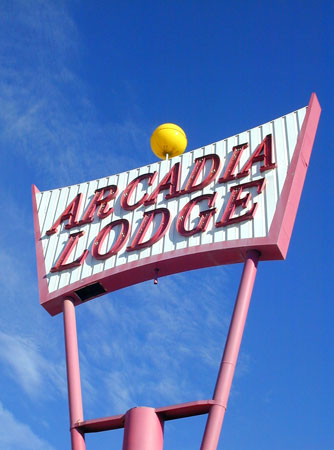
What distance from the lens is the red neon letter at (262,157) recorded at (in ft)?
47.0

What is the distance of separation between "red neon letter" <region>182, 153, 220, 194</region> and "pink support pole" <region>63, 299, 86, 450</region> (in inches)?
122

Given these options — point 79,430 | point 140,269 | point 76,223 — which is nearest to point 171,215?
point 140,269

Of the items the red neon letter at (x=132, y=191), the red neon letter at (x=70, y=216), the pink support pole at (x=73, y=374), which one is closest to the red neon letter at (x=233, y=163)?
the red neon letter at (x=132, y=191)

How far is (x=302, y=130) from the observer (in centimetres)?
1434

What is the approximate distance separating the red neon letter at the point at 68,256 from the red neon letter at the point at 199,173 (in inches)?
89.1

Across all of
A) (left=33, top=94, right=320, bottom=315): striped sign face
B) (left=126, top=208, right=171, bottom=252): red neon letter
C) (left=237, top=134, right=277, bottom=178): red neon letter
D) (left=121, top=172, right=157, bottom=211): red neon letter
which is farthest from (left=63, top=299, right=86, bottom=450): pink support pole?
(left=237, top=134, right=277, bottom=178): red neon letter

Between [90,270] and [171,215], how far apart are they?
1.80 meters

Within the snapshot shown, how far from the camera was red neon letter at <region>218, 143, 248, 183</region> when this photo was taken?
48.3 feet

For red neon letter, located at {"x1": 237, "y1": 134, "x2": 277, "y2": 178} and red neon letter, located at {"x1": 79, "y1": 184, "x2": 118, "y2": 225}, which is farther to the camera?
red neon letter, located at {"x1": 79, "y1": 184, "x2": 118, "y2": 225}

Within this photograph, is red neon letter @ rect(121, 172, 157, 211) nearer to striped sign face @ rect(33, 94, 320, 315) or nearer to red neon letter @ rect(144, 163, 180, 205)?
striped sign face @ rect(33, 94, 320, 315)

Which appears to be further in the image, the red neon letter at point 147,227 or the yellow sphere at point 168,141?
the yellow sphere at point 168,141

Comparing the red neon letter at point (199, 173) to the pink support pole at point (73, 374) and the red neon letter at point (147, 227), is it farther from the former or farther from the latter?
the pink support pole at point (73, 374)

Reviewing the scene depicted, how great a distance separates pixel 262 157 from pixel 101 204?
11.4 ft

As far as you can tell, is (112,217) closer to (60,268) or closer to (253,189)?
(60,268)
